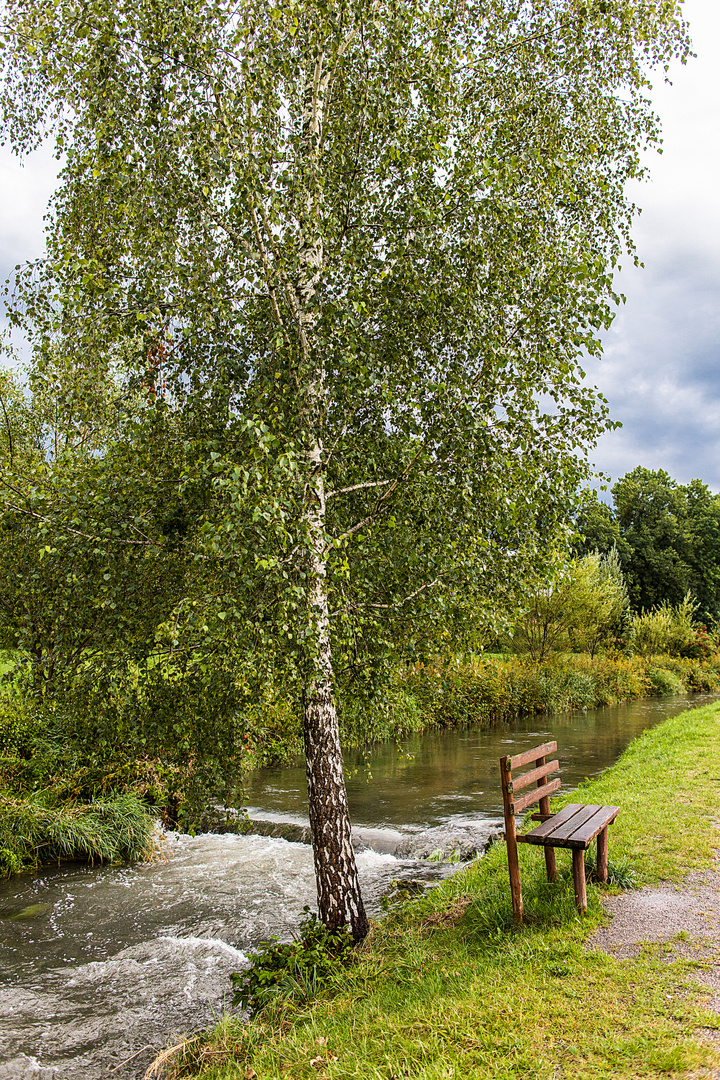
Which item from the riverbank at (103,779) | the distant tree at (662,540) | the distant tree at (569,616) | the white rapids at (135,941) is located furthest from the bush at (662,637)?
the white rapids at (135,941)

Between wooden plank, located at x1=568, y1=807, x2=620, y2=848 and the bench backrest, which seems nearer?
wooden plank, located at x1=568, y1=807, x2=620, y2=848

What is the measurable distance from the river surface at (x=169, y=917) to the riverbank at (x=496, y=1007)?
1.31 m

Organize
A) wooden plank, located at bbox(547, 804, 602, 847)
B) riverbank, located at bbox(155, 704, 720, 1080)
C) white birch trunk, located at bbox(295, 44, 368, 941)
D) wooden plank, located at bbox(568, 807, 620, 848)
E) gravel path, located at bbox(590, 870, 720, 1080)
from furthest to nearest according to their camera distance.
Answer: white birch trunk, located at bbox(295, 44, 368, 941)
wooden plank, located at bbox(547, 804, 602, 847)
wooden plank, located at bbox(568, 807, 620, 848)
gravel path, located at bbox(590, 870, 720, 1080)
riverbank, located at bbox(155, 704, 720, 1080)

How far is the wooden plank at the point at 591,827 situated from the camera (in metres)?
5.02

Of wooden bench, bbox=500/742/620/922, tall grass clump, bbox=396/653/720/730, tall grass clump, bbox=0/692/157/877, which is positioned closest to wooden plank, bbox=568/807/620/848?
wooden bench, bbox=500/742/620/922

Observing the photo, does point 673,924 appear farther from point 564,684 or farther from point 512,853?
point 564,684

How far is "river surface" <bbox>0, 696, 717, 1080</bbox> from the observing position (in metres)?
5.95

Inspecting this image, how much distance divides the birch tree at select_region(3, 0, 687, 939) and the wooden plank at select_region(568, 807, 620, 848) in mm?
2054

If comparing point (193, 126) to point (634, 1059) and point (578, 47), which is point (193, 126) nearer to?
point (578, 47)

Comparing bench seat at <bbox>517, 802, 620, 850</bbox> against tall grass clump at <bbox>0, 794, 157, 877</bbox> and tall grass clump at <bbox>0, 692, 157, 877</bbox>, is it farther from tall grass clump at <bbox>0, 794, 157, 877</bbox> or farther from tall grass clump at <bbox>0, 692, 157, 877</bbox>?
tall grass clump at <bbox>0, 794, 157, 877</bbox>

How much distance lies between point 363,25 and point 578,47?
2987 mm

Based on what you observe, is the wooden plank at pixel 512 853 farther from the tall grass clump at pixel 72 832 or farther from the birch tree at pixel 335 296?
the tall grass clump at pixel 72 832

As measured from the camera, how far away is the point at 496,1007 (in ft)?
13.5

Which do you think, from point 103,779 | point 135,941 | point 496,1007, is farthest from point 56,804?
point 496,1007
